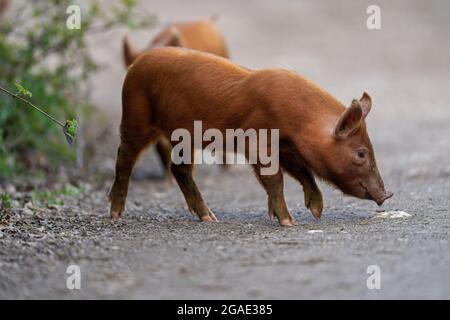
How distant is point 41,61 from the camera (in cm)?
1097

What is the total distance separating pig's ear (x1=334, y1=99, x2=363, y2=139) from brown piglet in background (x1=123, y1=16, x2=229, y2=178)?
4.21 m

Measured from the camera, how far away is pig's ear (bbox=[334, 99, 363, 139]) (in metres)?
6.58

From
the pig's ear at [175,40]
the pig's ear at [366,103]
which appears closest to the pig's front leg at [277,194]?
the pig's ear at [366,103]

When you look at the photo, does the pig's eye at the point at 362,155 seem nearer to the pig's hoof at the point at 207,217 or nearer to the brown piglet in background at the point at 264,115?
the brown piglet in background at the point at 264,115

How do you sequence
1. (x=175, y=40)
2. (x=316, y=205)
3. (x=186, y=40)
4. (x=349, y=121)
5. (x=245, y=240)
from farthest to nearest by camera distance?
1. (x=186, y=40)
2. (x=175, y=40)
3. (x=316, y=205)
4. (x=349, y=121)
5. (x=245, y=240)

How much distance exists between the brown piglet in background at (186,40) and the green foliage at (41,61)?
0.30 meters

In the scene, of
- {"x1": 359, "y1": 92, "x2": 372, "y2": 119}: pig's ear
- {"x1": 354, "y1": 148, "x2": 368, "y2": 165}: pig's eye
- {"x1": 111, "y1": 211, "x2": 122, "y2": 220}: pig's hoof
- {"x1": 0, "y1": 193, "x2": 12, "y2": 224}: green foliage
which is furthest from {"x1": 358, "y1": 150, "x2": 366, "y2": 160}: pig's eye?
{"x1": 0, "y1": 193, "x2": 12, "y2": 224}: green foliage

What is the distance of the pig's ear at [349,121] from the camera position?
259 inches

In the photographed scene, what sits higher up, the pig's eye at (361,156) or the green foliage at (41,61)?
the green foliage at (41,61)

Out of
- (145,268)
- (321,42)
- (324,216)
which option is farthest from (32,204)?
(321,42)

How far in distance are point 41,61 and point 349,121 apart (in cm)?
525

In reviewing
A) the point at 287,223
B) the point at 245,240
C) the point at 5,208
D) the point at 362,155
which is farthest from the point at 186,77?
the point at 5,208

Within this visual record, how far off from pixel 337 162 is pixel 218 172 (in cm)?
505

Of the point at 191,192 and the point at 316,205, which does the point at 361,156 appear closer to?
the point at 316,205
